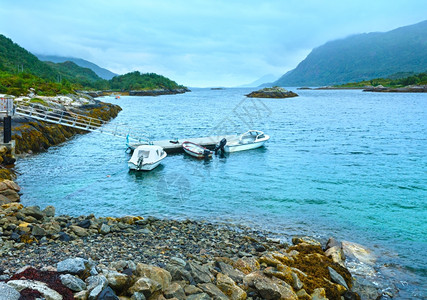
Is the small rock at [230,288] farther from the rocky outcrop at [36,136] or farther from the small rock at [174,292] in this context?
the rocky outcrop at [36,136]

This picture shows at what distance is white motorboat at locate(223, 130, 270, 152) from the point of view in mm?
44188

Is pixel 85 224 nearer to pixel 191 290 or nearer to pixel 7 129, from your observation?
pixel 191 290

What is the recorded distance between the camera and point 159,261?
41.8ft

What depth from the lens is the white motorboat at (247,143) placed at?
44.2 meters

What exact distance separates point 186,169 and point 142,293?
2742cm

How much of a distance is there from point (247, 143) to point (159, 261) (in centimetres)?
3382

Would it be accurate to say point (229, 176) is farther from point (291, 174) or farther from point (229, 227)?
point (229, 227)


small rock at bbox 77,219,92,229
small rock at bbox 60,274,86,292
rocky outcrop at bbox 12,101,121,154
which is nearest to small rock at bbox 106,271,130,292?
small rock at bbox 60,274,86,292

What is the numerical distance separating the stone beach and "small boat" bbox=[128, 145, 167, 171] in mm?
13914

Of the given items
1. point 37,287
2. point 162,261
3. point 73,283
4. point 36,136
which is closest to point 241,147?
point 36,136

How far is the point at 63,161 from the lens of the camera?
36.3m

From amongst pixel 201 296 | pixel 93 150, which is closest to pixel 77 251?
pixel 201 296

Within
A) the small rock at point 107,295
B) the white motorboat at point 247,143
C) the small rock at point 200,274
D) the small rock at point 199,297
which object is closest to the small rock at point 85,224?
the small rock at point 200,274

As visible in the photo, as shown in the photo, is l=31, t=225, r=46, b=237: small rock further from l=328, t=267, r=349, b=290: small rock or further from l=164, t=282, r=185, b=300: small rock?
l=328, t=267, r=349, b=290: small rock
